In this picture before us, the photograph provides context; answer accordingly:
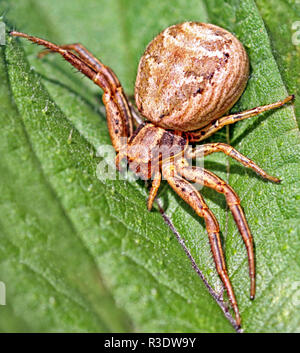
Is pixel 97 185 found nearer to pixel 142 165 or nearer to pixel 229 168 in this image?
pixel 142 165

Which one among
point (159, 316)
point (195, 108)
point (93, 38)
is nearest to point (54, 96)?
point (93, 38)

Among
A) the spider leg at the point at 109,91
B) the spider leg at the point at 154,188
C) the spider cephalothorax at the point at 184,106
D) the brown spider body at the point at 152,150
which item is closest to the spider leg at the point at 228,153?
the spider cephalothorax at the point at 184,106

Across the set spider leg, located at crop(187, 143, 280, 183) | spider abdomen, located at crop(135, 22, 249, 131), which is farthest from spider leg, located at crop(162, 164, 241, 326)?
spider abdomen, located at crop(135, 22, 249, 131)

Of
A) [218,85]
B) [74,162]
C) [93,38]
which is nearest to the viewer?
[74,162]

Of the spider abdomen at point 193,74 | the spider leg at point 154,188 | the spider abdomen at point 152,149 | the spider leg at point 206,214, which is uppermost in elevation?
the spider abdomen at point 193,74

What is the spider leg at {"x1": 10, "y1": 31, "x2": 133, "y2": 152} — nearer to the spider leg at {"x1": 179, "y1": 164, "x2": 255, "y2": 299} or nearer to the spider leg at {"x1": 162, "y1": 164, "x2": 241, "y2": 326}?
the spider leg at {"x1": 162, "y1": 164, "x2": 241, "y2": 326}

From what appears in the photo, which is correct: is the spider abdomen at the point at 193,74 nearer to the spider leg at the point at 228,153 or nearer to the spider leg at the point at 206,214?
the spider leg at the point at 228,153

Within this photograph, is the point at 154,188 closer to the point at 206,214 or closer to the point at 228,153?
the point at 206,214
